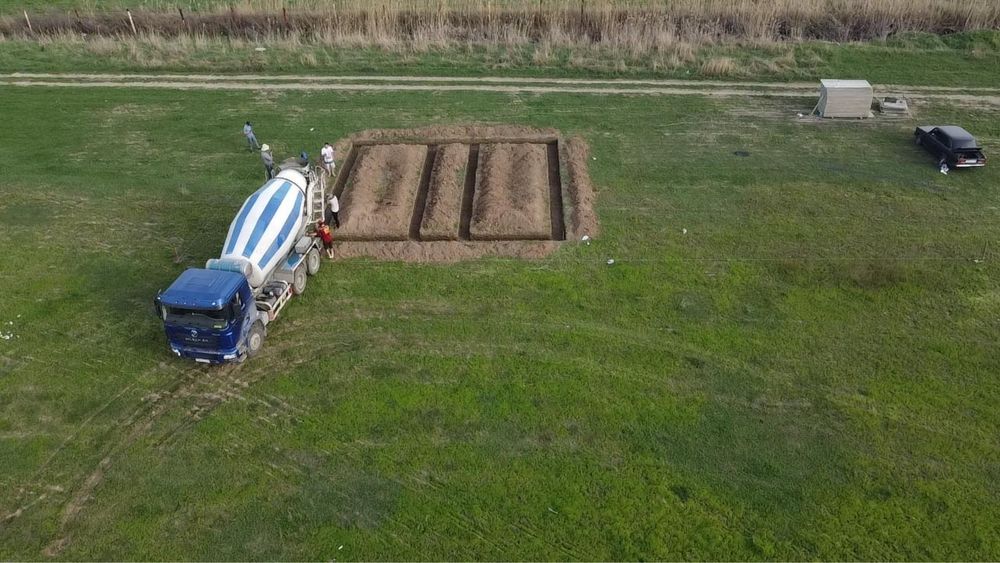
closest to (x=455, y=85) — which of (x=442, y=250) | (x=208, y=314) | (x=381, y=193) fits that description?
(x=381, y=193)

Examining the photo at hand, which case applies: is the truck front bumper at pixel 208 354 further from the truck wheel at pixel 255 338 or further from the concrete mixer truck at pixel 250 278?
the truck wheel at pixel 255 338

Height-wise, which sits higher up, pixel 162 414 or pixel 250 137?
pixel 250 137

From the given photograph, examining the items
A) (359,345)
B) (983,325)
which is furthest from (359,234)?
(983,325)

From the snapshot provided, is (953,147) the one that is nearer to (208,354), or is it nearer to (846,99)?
(846,99)

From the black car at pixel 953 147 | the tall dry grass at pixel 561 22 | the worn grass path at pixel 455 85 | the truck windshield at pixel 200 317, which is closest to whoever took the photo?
the truck windshield at pixel 200 317

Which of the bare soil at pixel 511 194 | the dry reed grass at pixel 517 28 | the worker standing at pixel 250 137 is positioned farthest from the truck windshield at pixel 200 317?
the dry reed grass at pixel 517 28

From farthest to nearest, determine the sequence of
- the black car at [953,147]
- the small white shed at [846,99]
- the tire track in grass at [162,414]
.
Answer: the small white shed at [846,99]
the black car at [953,147]
the tire track in grass at [162,414]

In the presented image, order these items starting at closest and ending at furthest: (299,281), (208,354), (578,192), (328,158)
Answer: (208,354), (299,281), (578,192), (328,158)
